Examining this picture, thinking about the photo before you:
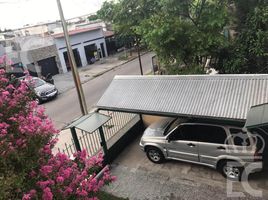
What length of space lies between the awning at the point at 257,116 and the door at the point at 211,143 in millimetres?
1170

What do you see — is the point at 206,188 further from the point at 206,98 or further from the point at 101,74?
the point at 101,74

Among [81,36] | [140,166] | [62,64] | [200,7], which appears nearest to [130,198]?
[140,166]

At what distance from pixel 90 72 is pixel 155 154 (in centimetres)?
1854

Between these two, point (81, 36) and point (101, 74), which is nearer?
point (101, 74)

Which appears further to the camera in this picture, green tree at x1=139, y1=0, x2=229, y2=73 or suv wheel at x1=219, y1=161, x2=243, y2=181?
green tree at x1=139, y1=0, x2=229, y2=73

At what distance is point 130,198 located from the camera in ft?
26.3

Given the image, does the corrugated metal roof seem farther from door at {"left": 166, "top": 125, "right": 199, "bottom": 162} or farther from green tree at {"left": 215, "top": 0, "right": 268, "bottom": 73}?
green tree at {"left": 215, "top": 0, "right": 268, "bottom": 73}

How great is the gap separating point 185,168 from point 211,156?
4.05ft

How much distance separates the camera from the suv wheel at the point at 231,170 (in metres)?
7.71

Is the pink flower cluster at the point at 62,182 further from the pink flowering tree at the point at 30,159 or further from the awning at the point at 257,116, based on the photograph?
the awning at the point at 257,116

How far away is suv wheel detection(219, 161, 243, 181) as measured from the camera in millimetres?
7707

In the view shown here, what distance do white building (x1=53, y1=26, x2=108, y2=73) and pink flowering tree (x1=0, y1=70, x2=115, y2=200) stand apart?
75.4ft

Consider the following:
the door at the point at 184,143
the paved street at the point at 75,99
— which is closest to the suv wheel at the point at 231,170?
the door at the point at 184,143

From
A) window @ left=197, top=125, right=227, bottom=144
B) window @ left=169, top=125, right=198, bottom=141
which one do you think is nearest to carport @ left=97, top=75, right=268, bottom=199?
window @ left=197, top=125, right=227, bottom=144
